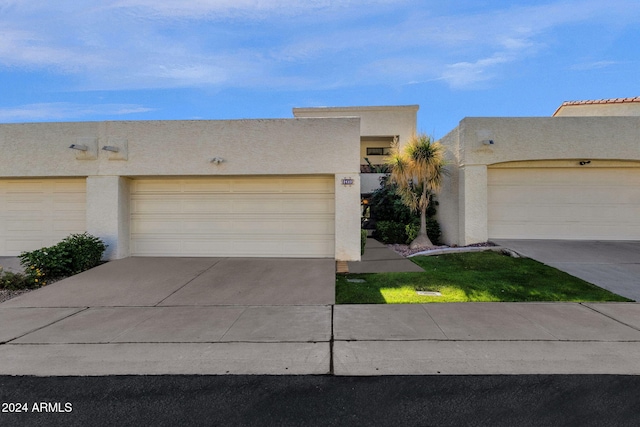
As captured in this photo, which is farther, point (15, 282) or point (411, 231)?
point (411, 231)

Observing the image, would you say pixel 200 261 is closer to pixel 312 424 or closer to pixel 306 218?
pixel 306 218

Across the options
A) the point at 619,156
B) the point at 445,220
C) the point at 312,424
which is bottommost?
the point at 312,424

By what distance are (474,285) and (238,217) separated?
643 centimetres

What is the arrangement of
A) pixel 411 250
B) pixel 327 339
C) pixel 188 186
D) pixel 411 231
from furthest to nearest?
1. pixel 411 231
2. pixel 411 250
3. pixel 188 186
4. pixel 327 339

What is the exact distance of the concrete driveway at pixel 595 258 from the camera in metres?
6.67

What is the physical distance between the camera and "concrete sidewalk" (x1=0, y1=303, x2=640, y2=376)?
3.41 metres

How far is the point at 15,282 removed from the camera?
265 inches

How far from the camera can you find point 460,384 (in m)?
3.10

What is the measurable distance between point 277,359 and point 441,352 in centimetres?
187

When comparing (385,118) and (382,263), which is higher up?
(385,118)

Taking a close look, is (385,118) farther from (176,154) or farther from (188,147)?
(176,154)

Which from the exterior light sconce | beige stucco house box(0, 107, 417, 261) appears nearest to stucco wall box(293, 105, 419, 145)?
beige stucco house box(0, 107, 417, 261)

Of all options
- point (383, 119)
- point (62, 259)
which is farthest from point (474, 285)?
point (383, 119)

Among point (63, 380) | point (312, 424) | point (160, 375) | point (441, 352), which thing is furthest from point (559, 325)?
point (63, 380)
